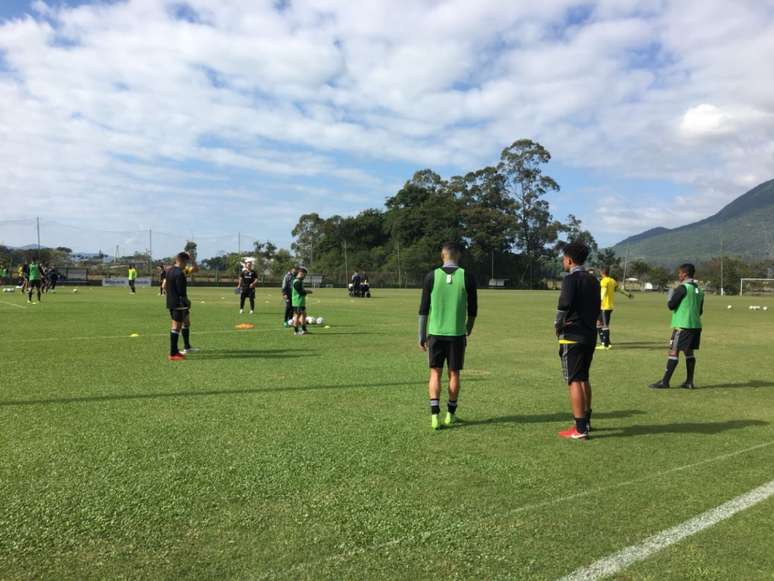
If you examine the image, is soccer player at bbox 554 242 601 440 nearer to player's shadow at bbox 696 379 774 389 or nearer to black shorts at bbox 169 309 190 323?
player's shadow at bbox 696 379 774 389

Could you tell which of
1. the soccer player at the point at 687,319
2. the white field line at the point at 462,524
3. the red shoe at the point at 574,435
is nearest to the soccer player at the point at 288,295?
the soccer player at the point at 687,319

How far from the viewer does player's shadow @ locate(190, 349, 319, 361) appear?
34.8 ft

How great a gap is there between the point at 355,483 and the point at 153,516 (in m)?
1.47

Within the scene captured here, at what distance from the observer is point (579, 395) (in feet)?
18.5

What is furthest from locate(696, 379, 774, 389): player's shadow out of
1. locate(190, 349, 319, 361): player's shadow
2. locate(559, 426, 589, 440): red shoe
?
locate(190, 349, 319, 361): player's shadow

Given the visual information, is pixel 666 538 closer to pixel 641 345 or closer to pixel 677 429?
pixel 677 429

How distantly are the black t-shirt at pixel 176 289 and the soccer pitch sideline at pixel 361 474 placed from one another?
1.62 m

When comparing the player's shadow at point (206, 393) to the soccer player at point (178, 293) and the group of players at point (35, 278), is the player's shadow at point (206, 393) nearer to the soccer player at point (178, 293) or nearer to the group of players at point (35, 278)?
the soccer player at point (178, 293)

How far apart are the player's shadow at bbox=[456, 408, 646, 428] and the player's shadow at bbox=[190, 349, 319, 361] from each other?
5340mm

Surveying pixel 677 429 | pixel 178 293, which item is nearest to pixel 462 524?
pixel 677 429

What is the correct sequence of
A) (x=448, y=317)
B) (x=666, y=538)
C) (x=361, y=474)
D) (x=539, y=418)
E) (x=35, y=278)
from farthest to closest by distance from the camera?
(x=35, y=278), (x=539, y=418), (x=448, y=317), (x=361, y=474), (x=666, y=538)

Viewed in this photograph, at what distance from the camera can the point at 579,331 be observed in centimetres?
576

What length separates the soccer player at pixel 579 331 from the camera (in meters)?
5.69

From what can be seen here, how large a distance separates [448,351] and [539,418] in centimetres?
144
